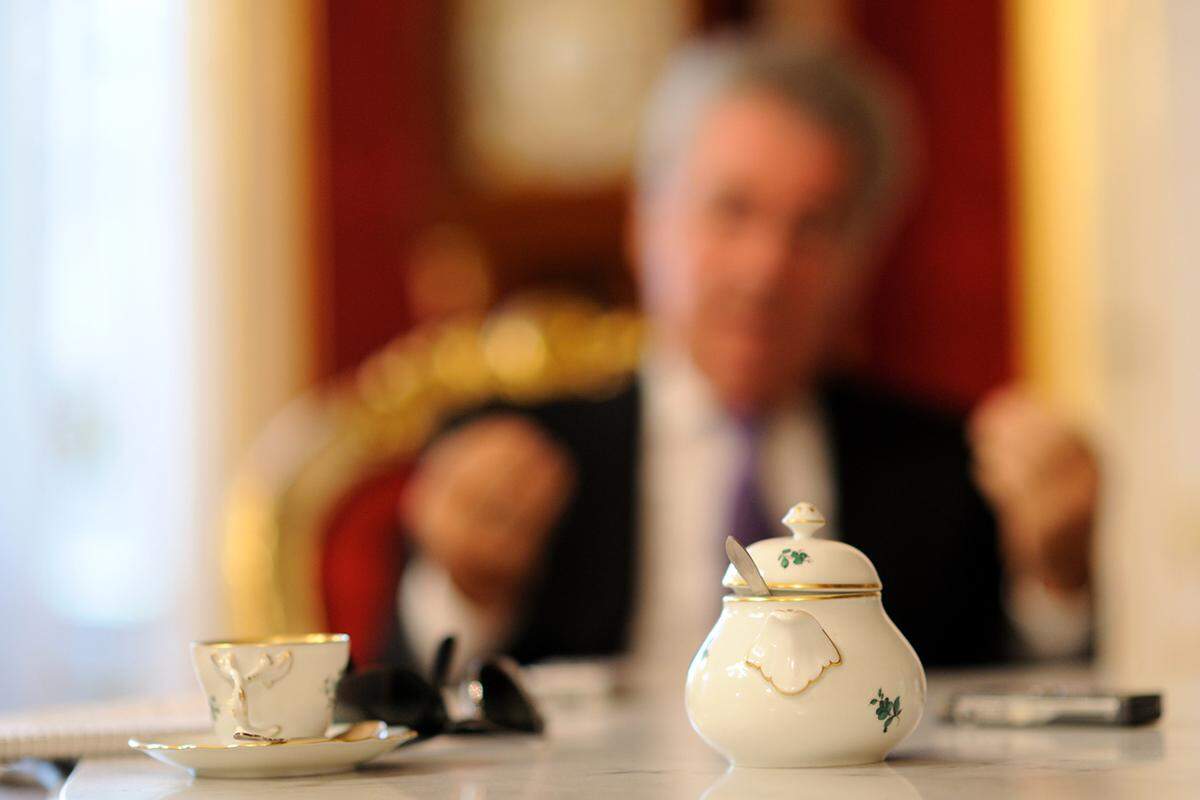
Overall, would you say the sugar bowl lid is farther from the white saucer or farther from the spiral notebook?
the spiral notebook

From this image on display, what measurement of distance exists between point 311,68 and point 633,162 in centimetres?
58

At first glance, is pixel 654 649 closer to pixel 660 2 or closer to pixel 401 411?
pixel 401 411

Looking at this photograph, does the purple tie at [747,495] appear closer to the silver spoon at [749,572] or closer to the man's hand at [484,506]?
the man's hand at [484,506]

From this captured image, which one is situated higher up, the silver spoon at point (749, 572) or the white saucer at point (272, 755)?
the silver spoon at point (749, 572)

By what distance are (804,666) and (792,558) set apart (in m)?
0.04

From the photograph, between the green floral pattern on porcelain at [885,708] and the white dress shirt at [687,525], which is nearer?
the green floral pattern on porcelain at [885,708]

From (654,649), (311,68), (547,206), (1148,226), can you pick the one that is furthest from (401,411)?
(1148,226)

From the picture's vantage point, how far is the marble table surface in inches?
21.3

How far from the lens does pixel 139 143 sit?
2387 mm

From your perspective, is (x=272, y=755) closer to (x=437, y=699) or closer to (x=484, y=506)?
(x=437, y=699)

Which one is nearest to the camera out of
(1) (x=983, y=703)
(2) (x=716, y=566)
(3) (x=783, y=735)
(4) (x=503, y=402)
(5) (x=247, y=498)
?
(3) (x=783, y=735)

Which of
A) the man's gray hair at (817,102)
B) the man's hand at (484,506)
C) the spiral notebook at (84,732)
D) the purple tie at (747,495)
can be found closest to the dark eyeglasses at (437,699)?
the spiral notebook at (84,732)

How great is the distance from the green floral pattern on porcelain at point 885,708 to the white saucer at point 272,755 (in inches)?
8.1

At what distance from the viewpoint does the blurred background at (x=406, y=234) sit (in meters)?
2.30
